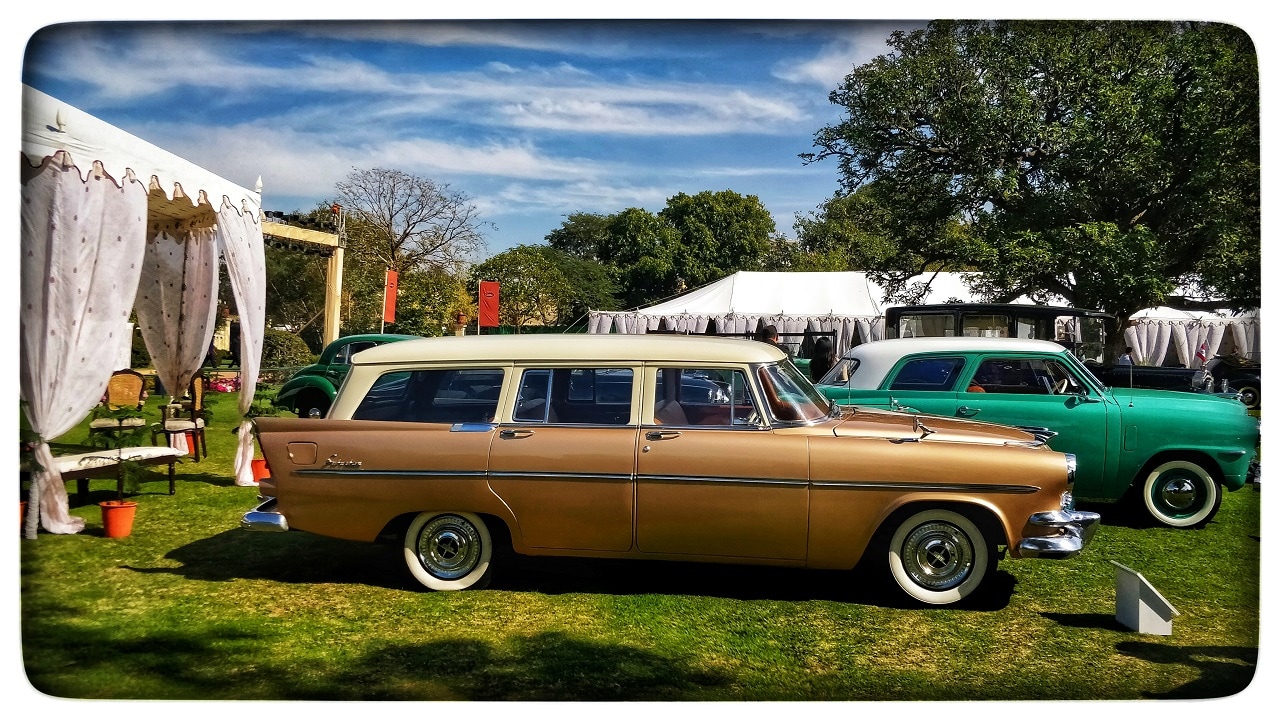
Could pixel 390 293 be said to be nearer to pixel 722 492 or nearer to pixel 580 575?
pixel 580 575

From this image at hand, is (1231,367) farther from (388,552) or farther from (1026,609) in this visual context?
(388,552)

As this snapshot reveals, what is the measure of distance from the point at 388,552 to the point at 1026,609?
3.88m

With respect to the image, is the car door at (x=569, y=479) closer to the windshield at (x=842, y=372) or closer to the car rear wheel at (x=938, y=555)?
the car rear wheel at (x=938, y=555)

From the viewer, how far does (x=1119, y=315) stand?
11984 millimetres

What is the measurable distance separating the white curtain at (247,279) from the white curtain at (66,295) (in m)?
1.56

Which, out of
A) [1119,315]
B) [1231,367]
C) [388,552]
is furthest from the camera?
[1231,367]

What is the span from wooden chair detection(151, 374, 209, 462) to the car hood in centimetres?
610

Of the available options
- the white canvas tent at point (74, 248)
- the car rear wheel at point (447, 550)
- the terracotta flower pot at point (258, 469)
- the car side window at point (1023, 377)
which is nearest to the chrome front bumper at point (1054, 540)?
the car side window at point (1023, 377)

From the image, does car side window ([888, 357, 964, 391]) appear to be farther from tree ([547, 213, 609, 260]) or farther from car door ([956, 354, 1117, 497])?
tree ([547, 213, 609, 260])

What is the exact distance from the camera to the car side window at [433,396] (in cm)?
522

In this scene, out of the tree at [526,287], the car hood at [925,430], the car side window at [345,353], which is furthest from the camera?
the tree at [526,287]

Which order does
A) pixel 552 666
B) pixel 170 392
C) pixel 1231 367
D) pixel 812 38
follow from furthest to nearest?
pixel 1231 367 < pixel 170 392 < pixel 812 38 < pixel 552 666

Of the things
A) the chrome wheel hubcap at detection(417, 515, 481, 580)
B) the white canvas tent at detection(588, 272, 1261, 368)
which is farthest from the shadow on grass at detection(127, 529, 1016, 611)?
the white canvas tent at detection(588, 272, 1261, 368)

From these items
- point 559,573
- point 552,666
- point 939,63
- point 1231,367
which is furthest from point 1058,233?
point 552,666
